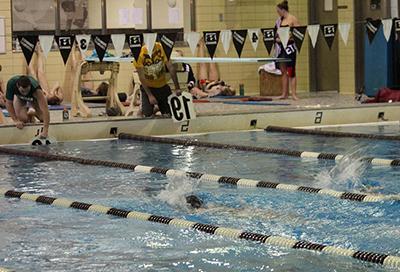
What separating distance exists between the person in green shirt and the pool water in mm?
736

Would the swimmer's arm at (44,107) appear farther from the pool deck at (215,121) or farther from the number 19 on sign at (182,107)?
the number 19 on sign at (182,107)

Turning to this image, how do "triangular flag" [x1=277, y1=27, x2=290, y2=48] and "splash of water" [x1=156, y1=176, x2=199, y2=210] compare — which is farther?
"triangular flag" [x1=277, y1=27, x2=290, y2=48]

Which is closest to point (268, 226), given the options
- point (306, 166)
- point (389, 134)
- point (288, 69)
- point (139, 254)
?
point (139, 254)

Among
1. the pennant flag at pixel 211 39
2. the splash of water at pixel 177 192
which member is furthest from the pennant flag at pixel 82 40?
the splash of water at pixel 177 192

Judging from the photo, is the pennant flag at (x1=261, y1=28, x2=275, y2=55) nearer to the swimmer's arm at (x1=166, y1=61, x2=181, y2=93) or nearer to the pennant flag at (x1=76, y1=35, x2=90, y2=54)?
the swimmer's arm at (x1=166, y1=61, x2=181, y2=93)

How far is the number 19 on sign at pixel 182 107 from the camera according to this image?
1340 cm

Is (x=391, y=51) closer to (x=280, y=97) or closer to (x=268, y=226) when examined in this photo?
(x=280, y=97)

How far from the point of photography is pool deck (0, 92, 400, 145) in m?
13.3

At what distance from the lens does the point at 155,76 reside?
542 inches

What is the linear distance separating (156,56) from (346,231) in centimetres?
694

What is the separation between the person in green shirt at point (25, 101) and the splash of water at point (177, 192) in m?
3.69

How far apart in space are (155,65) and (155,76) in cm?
15

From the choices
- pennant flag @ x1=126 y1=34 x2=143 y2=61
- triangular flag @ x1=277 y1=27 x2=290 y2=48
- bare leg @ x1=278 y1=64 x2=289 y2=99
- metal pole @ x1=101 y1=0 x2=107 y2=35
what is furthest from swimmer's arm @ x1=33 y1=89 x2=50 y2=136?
metal pole @ x1=101 y1=0 x2=107 y2=35

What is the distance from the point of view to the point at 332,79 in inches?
746
